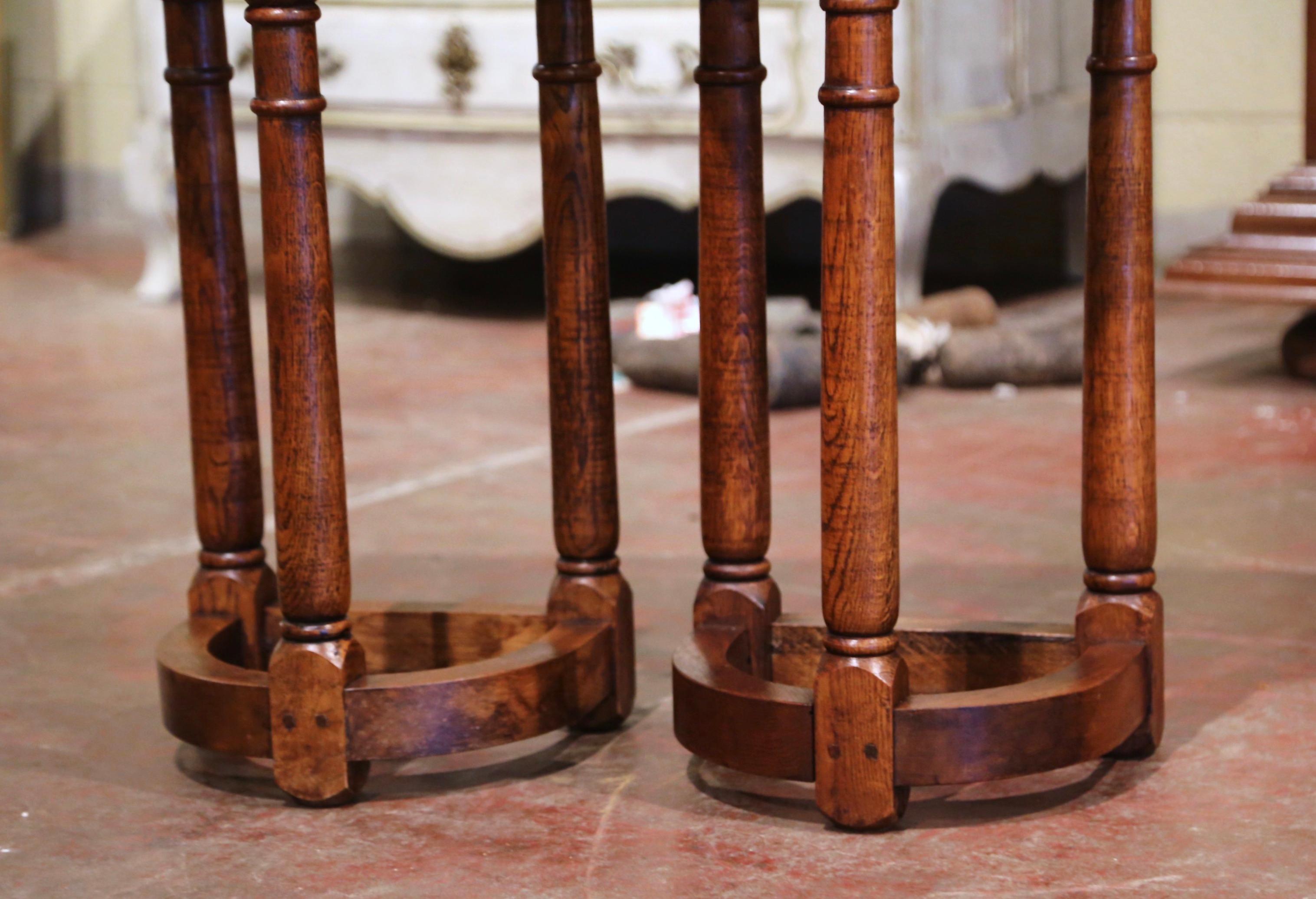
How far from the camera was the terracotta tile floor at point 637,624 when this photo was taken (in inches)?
57.8

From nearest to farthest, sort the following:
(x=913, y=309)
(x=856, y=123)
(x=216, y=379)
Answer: (x=856, y=123)
(x=216, y=379)
(x=913, y=309)

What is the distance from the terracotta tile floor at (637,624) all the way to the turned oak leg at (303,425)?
3.7 inches

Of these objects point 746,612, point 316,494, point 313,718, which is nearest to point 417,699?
point 313,718

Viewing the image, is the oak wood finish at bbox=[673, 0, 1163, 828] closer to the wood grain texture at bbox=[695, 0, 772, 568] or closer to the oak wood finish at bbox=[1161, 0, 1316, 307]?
the wood grain texture at bbox=[695, 0, 772, 568]

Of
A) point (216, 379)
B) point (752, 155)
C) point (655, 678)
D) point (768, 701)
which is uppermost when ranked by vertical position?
point (752, 155)

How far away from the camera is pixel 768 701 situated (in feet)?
5.03

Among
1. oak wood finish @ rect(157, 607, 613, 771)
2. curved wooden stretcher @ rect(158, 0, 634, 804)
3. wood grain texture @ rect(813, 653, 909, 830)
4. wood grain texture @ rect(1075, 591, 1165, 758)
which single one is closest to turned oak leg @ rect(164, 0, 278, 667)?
curved wooden stretcher @ rect(158, 0, 634, 804)

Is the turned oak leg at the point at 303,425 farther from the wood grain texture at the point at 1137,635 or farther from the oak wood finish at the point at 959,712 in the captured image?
the wood grain texture at the point at 1137,635

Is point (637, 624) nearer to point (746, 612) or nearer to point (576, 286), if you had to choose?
point (746, 612)

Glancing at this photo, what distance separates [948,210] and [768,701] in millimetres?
4466

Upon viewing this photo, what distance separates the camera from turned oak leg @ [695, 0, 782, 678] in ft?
5.53

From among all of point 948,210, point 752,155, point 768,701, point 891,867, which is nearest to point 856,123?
point 752,155

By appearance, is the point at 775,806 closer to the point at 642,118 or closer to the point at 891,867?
the point at 891,867

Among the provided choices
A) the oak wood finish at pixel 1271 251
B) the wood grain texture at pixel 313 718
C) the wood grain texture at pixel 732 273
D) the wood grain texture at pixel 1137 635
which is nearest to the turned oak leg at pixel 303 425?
the wood grain texture at pixel 313 718
